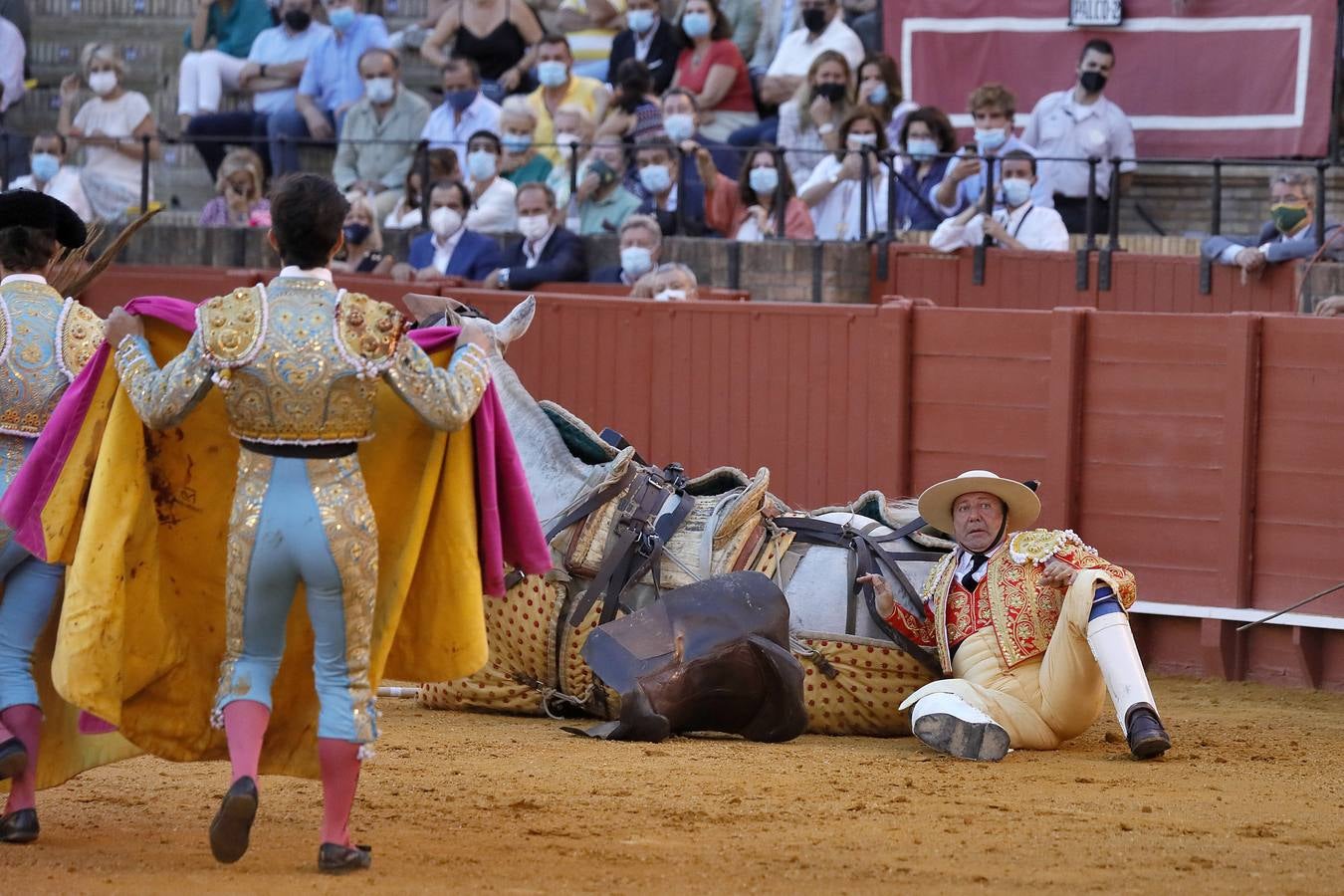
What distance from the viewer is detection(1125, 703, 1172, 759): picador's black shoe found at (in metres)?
6.33

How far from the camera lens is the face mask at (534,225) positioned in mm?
11758

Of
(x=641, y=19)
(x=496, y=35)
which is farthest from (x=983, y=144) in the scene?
(x=496, y=35)

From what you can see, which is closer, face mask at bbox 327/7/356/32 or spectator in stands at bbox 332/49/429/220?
spectator in stands at bbox 332/49/429/220

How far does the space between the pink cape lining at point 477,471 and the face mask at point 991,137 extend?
7.03m

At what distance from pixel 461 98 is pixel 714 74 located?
1.57 metres

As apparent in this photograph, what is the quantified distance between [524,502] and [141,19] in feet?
42.7

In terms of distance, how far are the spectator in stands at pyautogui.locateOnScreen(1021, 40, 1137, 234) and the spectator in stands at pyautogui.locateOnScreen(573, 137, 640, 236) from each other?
220cm

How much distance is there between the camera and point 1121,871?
4969 millimetres

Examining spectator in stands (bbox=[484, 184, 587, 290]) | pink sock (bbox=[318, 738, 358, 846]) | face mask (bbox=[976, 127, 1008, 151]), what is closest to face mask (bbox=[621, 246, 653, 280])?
spectator in stands (bbox=[484, 184, 587, 290])

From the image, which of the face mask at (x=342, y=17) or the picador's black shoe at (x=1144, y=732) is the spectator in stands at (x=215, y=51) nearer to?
the face mask at (x=342, y=17)

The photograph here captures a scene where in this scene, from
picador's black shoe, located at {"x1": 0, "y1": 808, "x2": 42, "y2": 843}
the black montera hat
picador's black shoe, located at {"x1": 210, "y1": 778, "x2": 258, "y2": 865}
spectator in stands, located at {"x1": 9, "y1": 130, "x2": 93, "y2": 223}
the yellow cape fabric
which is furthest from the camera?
spectator in stands, located at {"x1": 9, "y1": 130, "x2": 93, "y2": 223}

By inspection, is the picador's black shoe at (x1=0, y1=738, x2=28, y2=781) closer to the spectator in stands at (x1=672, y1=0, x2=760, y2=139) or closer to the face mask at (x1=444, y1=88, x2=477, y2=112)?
the spectator in stands at (x1=672, y1=0, x2=760, y2=139)

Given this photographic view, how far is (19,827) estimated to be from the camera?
5.20 metres

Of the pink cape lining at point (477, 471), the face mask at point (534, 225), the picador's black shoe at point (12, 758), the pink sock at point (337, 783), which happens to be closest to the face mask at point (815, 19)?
the face mask at point (534, 225)
